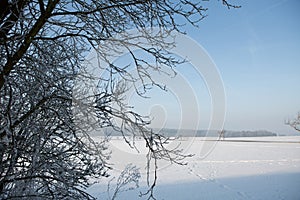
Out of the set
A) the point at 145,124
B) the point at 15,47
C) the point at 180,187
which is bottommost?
the point at 180,187

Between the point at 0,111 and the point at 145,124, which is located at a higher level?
the point at 145,124

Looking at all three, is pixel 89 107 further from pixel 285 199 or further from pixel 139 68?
pixel 285 199

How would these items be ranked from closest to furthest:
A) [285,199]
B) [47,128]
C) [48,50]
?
[48,50]
[47,128]
[285,199]

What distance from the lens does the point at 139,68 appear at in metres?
2.37

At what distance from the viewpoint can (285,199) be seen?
6.93 meters

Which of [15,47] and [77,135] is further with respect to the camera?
[77,135]

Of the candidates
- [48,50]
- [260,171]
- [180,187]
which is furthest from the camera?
[260,171]

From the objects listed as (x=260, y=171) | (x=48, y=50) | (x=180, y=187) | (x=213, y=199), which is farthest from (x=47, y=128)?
(x=260, y=171)

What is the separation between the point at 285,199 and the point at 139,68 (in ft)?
21.7

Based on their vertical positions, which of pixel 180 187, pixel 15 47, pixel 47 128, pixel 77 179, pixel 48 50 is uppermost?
pixel 48 50

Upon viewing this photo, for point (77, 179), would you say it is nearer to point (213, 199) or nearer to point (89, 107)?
point (89, 107)

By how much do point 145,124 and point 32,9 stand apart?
138 cm

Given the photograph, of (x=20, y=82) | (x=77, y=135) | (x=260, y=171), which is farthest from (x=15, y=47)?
(x=260, y=171)

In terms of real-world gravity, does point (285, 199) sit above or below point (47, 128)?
below
